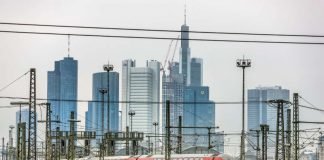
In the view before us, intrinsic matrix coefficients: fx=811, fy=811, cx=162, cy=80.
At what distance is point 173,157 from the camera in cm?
8250

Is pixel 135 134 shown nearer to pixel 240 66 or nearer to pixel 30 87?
pixel 240 66

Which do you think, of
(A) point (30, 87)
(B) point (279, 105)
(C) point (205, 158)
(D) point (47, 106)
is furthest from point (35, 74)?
(C) point (205, 158)

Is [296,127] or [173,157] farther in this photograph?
[173,157]

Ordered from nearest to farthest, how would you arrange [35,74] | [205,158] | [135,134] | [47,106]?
[35,74], [47,106], [205,158], [135,134]

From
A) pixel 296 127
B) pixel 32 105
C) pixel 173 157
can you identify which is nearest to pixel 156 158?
pixel 173 157

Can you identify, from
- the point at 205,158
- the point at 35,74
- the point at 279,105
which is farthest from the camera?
the point at 205,158

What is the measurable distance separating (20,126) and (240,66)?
2112 cm

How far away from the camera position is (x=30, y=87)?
194 ft

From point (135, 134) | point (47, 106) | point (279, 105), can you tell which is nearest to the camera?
point (279, 105)

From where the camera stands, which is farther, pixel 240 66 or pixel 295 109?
pixel 240 66

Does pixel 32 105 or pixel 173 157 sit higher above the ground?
pixel 32 105

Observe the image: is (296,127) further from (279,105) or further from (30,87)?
(30,87)

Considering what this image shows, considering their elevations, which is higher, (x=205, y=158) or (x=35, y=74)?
(x=35, y=74)

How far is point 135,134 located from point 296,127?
4517 cm
